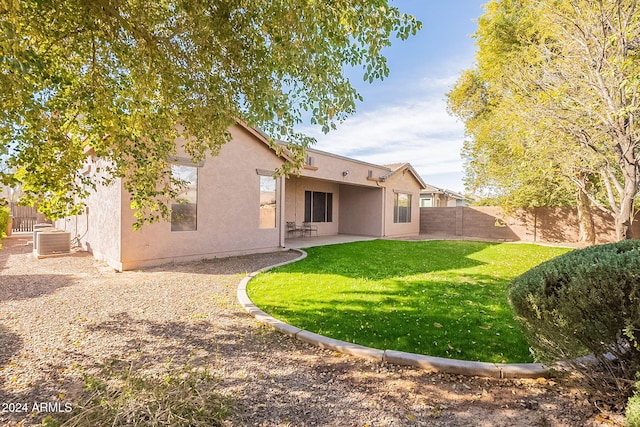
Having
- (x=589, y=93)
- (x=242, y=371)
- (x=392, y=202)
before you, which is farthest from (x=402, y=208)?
(x=242, y=371)

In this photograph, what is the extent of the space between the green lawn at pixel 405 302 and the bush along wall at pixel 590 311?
3.00 ft

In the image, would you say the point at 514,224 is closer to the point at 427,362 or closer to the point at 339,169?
the point at 339,169

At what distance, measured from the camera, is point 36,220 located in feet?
59.0

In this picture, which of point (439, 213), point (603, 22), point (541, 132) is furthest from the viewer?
point (439, 213)

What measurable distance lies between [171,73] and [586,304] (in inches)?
218

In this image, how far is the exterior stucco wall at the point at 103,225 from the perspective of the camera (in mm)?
8312

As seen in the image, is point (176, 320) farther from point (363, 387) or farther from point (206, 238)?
point (206, 238)

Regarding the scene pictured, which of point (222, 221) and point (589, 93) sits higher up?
point (589, 93)

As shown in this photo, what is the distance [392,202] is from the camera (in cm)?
1898

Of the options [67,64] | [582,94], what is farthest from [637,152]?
[67,64]

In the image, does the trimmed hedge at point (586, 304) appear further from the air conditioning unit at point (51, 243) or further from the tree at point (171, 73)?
the air conditioning unit at point (51, 243)

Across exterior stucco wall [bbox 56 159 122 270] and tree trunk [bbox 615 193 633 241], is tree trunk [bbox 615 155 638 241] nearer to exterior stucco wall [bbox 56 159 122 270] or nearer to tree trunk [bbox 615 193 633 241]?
tree trunk [bbox 615 193 633 241]

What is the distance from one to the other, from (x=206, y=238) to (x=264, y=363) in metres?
7.01

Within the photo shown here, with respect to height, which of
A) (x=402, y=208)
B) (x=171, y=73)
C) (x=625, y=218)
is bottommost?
(x=625, y=218)
